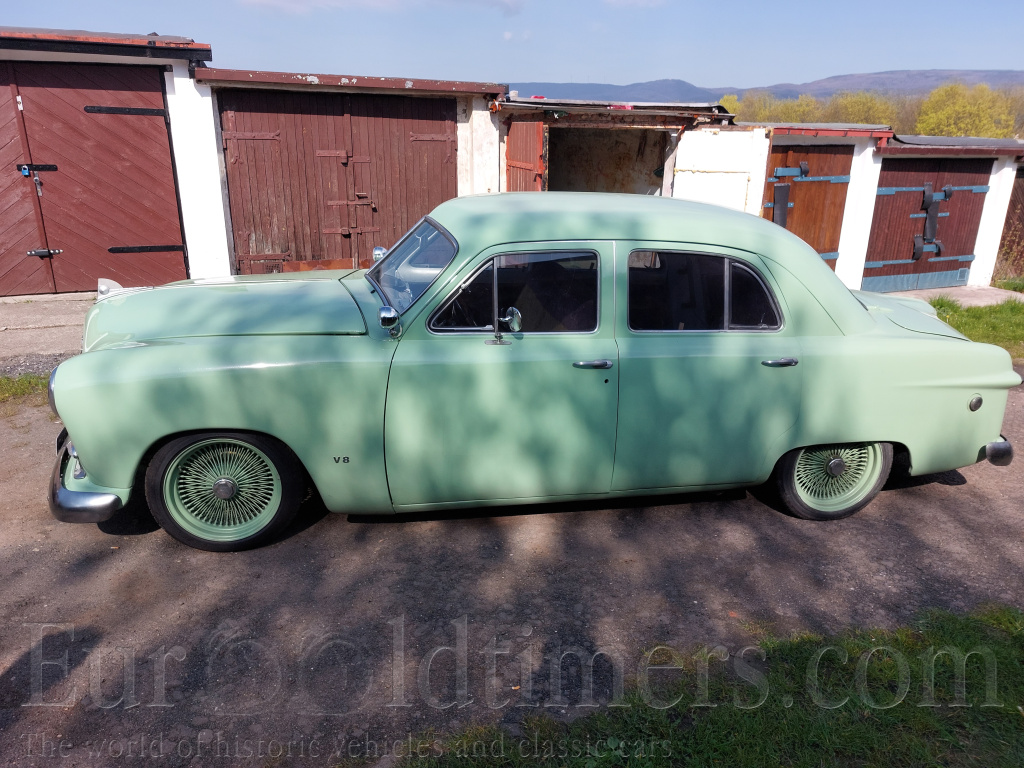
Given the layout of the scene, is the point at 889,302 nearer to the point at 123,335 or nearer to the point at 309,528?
the point at 309,528

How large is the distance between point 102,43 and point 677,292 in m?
7.39

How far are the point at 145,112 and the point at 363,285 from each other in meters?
6.04

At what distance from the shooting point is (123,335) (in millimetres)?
3750

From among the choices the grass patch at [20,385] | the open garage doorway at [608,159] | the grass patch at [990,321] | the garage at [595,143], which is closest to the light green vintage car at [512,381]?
the grass patch at [20,385]

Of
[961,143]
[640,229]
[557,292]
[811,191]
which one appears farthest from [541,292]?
[961,143]

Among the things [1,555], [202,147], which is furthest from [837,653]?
[202,147]

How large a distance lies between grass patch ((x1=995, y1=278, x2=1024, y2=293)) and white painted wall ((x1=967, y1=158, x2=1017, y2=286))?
0.16 meters

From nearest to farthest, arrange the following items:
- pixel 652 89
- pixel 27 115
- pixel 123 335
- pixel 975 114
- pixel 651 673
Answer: pixel 651 673 < pixel 123 335 < pixel 27 115 < pixel 975 114 < pixel 652 89

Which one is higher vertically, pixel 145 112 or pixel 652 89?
pixel 652 89

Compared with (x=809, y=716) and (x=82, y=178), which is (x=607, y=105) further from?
(x=809, y=716)

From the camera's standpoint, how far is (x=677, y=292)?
3.97 metres

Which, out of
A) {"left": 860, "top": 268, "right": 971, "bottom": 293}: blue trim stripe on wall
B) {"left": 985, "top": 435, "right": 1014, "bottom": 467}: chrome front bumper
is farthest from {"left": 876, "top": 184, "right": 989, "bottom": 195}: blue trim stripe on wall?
{"left": 985, "top": 435, "right": 1014, "bottom": 467}: chrome front bumper

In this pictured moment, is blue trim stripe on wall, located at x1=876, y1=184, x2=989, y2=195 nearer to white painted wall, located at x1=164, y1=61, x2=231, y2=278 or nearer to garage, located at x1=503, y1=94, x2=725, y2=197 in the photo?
garage, located at x1=503, y1=94, x2=725, y2=197

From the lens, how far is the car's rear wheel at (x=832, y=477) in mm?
4266
